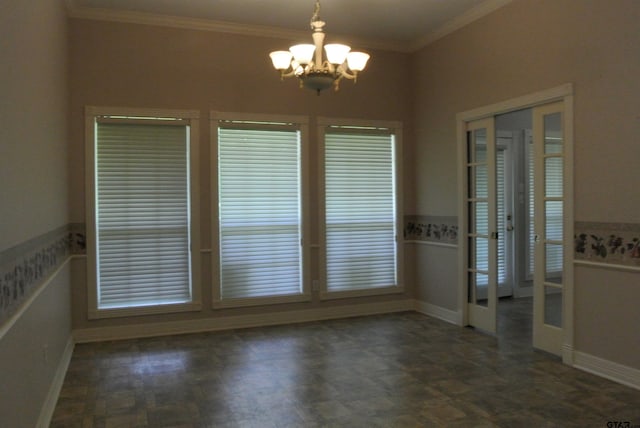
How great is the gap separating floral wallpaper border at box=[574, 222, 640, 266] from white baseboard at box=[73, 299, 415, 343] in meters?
2.49

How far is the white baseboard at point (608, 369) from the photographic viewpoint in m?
3.44

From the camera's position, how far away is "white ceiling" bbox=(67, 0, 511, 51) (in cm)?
465

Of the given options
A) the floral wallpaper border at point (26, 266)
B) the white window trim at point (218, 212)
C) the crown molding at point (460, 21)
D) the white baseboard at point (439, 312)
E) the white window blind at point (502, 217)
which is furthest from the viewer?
the white window blind at point (502, 217)

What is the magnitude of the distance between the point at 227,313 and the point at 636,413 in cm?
361

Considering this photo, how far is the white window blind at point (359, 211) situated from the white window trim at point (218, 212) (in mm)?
255

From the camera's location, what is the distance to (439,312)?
557cm

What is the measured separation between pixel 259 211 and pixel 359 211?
45.9 inches

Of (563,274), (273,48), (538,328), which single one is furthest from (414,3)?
(538,328)

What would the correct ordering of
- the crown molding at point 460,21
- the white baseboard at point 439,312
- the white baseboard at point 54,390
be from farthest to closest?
the white baseboard at point 439,312 < the crown molding at point 460,21 < the white baseboard at point 54,390

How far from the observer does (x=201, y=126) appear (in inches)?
202

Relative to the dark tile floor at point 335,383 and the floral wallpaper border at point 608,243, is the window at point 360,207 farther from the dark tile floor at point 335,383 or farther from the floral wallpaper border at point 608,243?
the floral wallpaper border at point 608,243

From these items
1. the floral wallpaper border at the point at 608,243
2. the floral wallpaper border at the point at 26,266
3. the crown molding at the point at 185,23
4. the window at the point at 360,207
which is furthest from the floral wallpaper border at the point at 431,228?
the floral wallpaper border at the point at 26,266

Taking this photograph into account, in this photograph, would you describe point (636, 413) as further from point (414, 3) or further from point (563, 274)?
point (414, 3)

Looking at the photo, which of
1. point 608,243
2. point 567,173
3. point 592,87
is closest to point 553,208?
point 567,173
